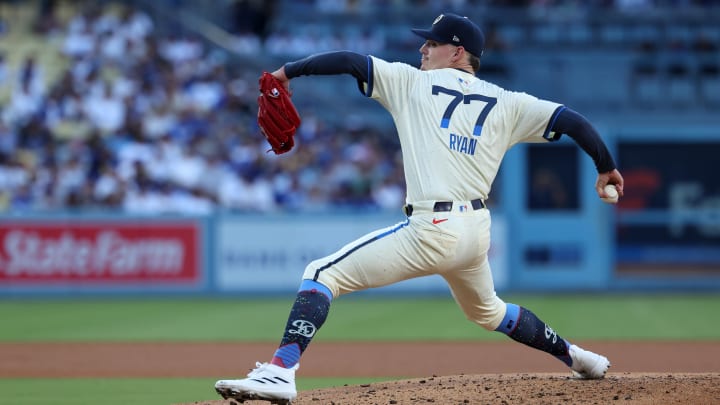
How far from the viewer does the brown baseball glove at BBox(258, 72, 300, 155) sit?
5.36 metres

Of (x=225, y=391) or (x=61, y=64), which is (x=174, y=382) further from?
(x=61, y=64)

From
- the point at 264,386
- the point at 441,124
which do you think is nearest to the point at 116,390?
the point at 264,386

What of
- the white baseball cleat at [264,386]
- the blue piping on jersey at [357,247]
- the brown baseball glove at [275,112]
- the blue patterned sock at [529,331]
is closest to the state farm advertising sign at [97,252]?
the blue patterned sock at [529,331]

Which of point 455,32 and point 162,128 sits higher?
point 162,128

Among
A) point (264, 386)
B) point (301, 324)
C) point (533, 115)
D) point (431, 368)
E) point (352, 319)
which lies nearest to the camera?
point (264, 386)

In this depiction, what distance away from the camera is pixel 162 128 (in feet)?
57.6

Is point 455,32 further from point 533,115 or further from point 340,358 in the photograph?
point 340,358

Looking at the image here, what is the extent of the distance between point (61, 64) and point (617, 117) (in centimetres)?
1008

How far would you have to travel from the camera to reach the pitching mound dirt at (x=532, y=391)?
5496 millimetres

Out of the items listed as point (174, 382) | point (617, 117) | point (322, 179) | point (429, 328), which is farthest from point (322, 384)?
point (617, 117)

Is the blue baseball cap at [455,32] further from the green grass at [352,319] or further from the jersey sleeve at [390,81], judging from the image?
the green grass at [352,319]

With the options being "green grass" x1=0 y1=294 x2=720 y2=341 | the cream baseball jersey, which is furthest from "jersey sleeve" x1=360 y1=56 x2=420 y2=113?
"green grass" x1=0 y1=294 x2=720 y2=341

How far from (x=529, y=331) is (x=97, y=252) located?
1096cm

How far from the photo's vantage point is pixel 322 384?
23.9 feet
